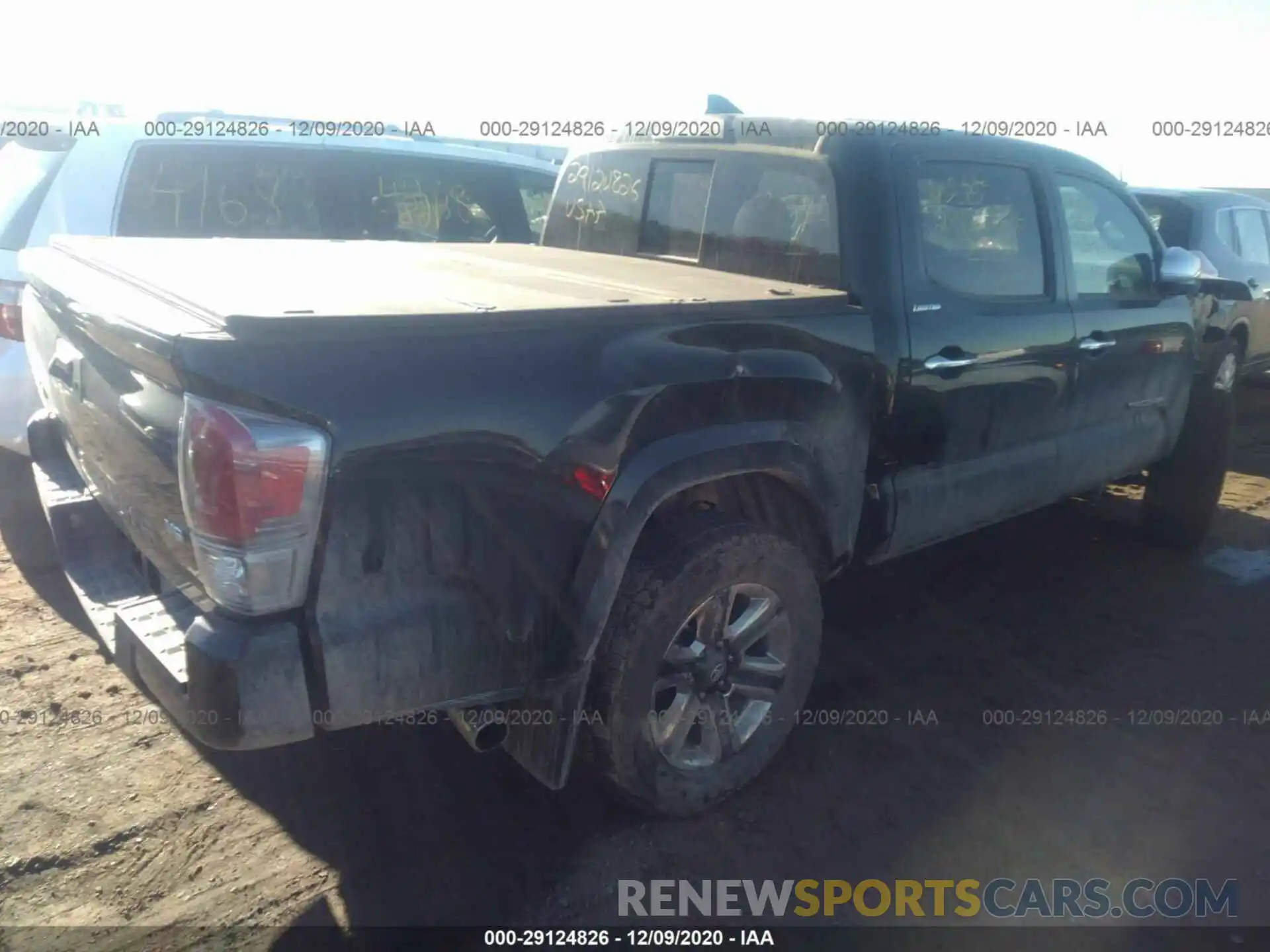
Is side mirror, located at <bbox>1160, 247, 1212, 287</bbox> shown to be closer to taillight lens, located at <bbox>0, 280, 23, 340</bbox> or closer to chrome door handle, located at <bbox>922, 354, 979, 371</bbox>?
chrome door handle, located at <bbox>922, 354, 979, 371</bbox>

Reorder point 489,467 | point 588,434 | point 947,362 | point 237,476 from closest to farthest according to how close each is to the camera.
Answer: point 237,476, point 489,467, point 588,434, point 947,362

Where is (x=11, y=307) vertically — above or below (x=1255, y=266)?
above

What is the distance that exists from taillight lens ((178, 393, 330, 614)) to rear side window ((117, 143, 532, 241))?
277 centimetres

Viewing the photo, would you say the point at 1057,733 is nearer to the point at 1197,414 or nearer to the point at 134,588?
the point at 1197,414

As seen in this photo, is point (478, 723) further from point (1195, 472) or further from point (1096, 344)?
point (1195, 472)

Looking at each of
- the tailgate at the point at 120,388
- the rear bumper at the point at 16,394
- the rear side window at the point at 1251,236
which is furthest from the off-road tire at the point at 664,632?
the rear side window at the point at 1251,236

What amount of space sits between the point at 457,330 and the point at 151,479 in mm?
768

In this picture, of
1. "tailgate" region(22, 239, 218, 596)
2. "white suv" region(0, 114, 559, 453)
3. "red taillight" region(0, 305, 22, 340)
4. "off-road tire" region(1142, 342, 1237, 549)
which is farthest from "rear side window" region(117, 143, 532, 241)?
"off-road tire" region(1142, 342, 1237, 549)

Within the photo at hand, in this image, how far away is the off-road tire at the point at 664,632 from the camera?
2.53m

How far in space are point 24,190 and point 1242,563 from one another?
19.6 ft

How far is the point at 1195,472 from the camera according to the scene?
5.04 meters

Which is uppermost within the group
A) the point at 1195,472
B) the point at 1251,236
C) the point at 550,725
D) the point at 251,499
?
the point at 251,499

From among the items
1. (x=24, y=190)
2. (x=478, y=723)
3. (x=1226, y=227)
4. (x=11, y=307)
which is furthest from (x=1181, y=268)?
(x=24, y=190)

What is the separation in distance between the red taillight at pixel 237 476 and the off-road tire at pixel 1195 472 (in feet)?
15.0
